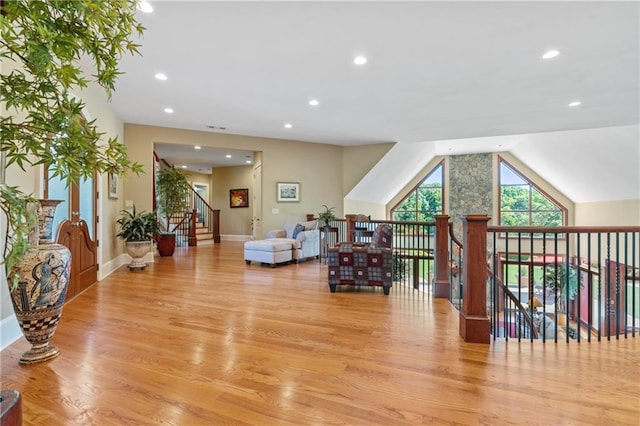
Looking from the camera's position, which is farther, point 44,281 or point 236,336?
point 236,336

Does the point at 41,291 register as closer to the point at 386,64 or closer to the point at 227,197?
the point at 386,64

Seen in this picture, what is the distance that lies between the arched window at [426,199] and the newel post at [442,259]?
794cm

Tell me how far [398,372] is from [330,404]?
0.56 meters

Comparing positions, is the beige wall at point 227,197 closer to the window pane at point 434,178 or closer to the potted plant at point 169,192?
the potted plant at point 169,192

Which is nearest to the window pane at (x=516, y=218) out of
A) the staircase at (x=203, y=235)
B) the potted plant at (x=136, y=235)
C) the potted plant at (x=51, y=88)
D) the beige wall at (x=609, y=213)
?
the beige wall at (x=609, y=213)

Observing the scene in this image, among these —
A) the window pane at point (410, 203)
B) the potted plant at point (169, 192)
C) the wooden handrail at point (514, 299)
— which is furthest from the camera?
the window pane at point (410, 203)

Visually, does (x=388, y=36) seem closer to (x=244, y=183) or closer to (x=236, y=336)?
(x=236, y=336)

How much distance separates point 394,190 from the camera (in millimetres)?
10617

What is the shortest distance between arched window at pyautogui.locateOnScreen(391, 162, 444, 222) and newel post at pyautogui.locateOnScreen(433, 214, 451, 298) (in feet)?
26.0

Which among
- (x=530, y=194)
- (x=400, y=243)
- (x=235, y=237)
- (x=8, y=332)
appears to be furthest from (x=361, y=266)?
(x=530, y=194)

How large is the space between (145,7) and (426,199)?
1062cm

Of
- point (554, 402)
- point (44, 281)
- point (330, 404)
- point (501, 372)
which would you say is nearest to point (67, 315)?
point (44, 281)

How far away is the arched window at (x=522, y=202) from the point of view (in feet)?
34.7

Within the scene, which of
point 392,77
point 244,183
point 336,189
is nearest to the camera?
point 392,77
